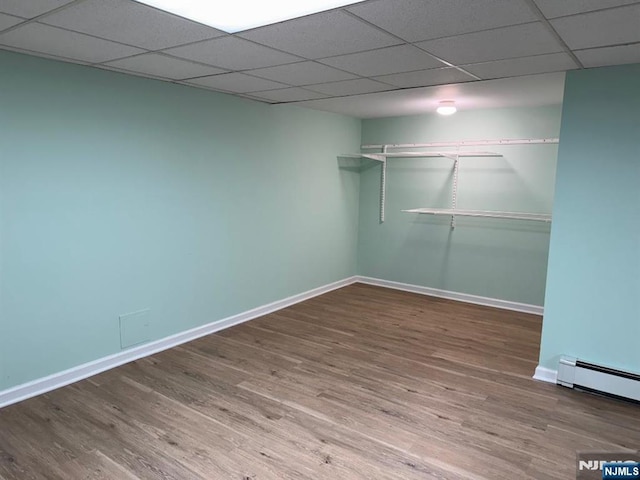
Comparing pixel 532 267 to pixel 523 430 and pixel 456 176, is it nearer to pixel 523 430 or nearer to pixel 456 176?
pixel 456 176

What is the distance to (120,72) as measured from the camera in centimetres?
314

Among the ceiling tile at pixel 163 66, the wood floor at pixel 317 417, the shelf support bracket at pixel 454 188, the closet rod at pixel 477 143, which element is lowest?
the wood floor at pixel 317 417

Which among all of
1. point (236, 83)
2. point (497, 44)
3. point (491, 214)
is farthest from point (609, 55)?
point (236, 83)

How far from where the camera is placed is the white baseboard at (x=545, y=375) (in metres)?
3.21

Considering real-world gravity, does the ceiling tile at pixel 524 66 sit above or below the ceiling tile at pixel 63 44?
above

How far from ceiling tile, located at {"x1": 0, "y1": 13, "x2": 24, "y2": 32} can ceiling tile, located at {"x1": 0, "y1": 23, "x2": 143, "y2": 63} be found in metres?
0.05

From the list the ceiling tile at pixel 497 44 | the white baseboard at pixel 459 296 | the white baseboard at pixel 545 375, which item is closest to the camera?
the ceiling tile at pixel 497 44

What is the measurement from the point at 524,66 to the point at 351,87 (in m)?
1.33

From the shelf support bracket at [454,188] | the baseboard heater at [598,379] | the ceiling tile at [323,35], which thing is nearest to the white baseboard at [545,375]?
the baseboard heater at [598,379]

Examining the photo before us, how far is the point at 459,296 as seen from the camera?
538 centimetres

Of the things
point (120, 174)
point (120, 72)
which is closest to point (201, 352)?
point (120, 174)

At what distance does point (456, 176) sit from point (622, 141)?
7.97ft
